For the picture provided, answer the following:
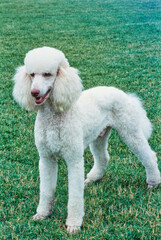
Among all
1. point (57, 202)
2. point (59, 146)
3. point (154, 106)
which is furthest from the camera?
point (154, 106)

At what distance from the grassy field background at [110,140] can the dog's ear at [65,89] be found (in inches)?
42.8

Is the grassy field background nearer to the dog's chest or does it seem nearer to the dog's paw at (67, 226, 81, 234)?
the dog's paw at (67, 226, 81, 234)

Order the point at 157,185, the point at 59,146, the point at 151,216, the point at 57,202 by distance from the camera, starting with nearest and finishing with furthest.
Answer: the point at 59,146
the point at 151,216
the point at 57,202
the point at 157,185

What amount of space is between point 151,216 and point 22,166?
67.1 inches

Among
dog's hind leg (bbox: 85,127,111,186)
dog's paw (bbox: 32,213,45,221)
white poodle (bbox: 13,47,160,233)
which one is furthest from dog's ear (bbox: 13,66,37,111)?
dog's hind leg (bbox: 85,127,111,186)

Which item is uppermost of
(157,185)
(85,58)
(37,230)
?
(85,58)

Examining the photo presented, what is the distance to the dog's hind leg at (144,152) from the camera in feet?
12.2

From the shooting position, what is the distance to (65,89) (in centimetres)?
288

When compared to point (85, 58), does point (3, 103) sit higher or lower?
lower

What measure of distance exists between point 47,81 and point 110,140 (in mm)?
2349

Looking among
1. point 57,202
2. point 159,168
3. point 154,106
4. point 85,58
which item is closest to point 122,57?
point 85,58

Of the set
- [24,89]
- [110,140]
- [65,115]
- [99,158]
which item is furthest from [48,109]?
[110,140]

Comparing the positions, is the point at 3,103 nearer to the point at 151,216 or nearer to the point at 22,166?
the point at 22,166

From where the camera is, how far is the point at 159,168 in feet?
13.7
